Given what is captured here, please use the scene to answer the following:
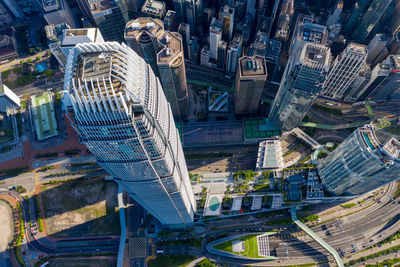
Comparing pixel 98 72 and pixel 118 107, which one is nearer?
pixel 118 107

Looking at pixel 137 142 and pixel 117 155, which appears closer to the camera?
pixel 137 142

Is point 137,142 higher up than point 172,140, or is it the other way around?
point 137,142

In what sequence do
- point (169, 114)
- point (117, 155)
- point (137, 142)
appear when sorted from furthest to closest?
point (169, 114) < point (117, 155) < point (137, 142)

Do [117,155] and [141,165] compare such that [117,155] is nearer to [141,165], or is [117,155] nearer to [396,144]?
[141,165]

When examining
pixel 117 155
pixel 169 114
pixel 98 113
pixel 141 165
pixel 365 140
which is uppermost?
pixel 98 113

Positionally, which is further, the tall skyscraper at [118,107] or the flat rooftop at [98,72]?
the flat rooftop at [98,72]

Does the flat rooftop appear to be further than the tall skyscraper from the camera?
Yes

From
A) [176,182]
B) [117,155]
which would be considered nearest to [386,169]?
[176,182]

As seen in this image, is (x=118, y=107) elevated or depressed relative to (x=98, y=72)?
depressed
